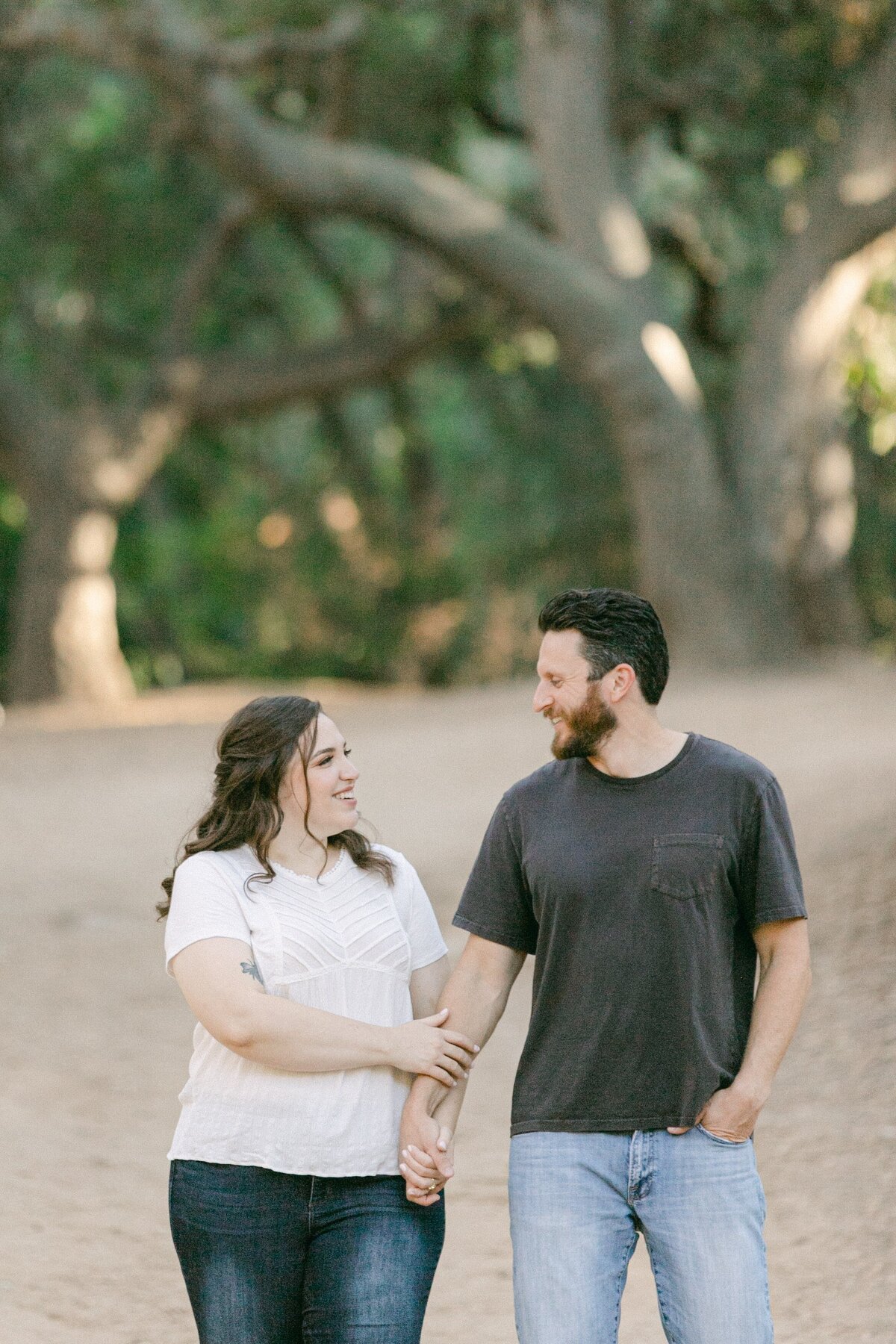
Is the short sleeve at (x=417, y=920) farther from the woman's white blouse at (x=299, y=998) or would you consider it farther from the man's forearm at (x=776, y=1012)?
the man's forearm at (x=776, y=1012)

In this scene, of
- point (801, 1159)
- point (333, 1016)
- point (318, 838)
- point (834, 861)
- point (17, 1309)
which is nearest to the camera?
point (333, 1016)

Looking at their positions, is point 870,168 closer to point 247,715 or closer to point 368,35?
point 368,35

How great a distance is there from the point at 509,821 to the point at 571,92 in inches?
542

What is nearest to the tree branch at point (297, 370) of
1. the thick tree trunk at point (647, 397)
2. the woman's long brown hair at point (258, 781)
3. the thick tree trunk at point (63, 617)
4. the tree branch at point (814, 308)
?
the thick tree trunk at point (63, 617)

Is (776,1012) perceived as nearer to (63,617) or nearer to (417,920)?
(417,920)

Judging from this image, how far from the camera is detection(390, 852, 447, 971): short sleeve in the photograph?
3.15 m

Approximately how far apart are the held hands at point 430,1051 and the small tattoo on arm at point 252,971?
0.26 m

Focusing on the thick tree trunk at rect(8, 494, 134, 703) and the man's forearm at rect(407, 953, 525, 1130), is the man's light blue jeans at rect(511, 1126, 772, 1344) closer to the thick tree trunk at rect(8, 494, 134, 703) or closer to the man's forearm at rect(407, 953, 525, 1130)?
the man's forearm at rect(407, 953, 525, 1130)

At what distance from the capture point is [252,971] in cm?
294

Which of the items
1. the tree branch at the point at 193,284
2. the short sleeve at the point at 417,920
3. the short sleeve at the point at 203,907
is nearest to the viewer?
the short sleeve at the point at 203,907

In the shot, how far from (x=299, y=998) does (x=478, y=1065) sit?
3806 mm

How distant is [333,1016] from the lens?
2904mm

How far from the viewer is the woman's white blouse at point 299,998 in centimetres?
289

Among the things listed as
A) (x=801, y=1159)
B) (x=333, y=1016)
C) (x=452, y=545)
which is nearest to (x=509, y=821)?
(x=333, y=1016)
